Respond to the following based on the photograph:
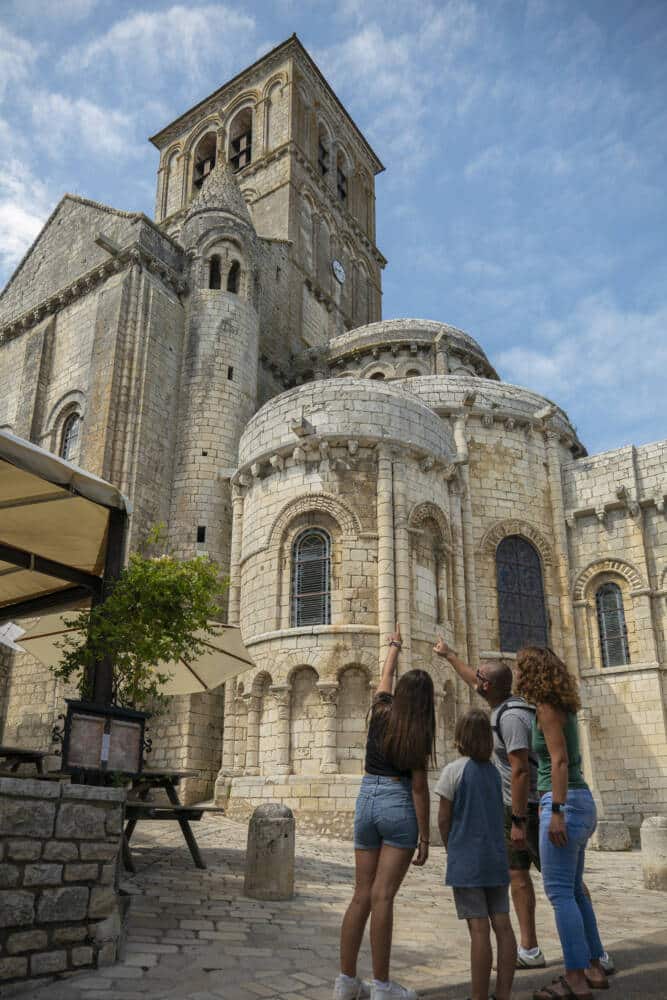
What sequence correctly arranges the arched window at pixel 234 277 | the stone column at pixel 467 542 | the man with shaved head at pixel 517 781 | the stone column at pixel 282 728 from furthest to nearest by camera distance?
the arched window at pixel 234 277 < the stone column at pixel 467 542 < the stone column at pixel 282 728 < the man with shaved head at pixel 517 781

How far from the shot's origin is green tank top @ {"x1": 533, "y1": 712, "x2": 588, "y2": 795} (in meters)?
4.50

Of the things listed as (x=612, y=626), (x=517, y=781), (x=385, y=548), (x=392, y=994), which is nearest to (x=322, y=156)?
(x=612, y=626)

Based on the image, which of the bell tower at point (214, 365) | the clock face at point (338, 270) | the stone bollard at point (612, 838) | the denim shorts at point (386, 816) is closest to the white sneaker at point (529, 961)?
the denim shorts at point (386, 816)

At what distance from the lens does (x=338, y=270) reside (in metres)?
34.7

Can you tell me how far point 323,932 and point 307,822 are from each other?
7.82m

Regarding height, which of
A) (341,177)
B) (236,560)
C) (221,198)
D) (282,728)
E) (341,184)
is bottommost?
(282,728)

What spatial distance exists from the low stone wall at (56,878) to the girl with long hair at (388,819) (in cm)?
175

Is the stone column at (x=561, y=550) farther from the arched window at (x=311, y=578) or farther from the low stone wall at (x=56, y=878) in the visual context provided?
the low stone wall at (x=56, y=878)

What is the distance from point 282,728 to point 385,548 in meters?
3.97

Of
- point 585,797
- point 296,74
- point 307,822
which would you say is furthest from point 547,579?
point 296,74

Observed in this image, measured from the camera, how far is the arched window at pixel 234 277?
23.7 metres

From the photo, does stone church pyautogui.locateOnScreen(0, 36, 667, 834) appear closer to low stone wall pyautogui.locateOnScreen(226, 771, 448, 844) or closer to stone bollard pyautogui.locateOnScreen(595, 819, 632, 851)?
low stone wall pyautogui.locateOnScreen(226, 771, 448, 844)

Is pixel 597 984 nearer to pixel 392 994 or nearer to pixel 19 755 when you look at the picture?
pixel 392 994

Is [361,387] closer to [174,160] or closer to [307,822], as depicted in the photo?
[307,822]
